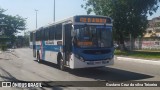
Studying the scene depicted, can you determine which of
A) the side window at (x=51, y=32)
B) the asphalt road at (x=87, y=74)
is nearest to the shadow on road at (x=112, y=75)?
the asphalt road at (x=87, y=74)

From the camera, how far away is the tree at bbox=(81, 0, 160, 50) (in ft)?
134

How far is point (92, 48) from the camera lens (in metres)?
15.7

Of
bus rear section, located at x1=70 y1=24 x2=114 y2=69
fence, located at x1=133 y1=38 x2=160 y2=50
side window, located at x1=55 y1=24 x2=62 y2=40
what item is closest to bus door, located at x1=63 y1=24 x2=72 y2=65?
bus rear section, located at x1=70 y1=24 x2=114 y2=69

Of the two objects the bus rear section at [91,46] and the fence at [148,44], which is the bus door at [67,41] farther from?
the fence at [148,44]

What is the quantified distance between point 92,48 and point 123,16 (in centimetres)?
2629

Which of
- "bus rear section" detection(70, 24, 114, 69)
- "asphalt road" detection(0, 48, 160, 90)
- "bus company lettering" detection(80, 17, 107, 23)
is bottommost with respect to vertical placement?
"asphalt road" detection(0, 48, 160, 90)

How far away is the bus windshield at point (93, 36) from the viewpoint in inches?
615

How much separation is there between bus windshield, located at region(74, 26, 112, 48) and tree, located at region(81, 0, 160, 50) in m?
25.0

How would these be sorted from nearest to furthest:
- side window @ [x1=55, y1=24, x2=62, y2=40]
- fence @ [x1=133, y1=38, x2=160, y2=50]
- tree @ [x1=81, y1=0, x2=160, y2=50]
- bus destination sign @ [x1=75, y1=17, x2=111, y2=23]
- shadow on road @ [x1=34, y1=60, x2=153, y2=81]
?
shadow on road @ [x1=34, y1=60, x2=153, y2=81], bus destination sign @ [x1=75, y1=17, x2=111, y2=23], side window @ [x1=55, y1=24, x2=62, y2=40], tree @ [x1=81, y1=0, x2=160, y2=50], fence @ [x1=133, y1=38, x2=160, y2=50]

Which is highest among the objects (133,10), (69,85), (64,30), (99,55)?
(133,10)

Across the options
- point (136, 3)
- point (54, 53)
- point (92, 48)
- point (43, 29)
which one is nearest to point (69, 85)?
point (92, 48)

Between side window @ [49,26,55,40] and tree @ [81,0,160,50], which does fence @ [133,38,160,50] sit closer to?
tree @ [81,0,160,50]

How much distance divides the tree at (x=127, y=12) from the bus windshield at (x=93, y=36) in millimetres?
24957

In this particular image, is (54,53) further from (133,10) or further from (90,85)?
(133,10)
